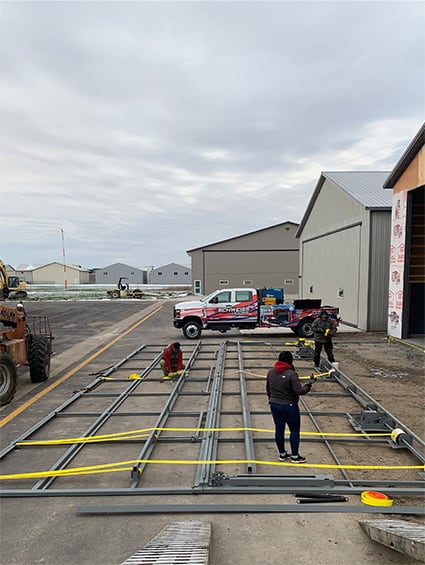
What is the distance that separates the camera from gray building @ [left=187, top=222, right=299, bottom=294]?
44781 mm

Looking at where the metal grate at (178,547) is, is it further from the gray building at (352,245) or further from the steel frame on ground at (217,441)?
the gray building at (352,245)

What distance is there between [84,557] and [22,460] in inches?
100

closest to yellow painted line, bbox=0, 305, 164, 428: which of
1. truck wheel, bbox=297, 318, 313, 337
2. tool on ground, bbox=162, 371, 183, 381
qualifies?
tool on ground, bbox=162, 371, 183, 381

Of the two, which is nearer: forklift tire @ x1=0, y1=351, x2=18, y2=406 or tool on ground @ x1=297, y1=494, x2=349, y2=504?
tool on ground @ x1=297, y1=494, x2=349, y2=504

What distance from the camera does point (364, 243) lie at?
17.6 meters

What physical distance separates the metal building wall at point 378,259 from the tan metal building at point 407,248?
1356mm

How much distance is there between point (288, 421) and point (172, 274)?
303 ft

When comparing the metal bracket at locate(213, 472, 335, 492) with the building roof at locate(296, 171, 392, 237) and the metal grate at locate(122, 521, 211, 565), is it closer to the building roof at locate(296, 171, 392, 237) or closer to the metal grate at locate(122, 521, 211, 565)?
the metal grate at locate(122, 521, 211, 565)

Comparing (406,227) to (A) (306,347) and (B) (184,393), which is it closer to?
(A) (306,347)

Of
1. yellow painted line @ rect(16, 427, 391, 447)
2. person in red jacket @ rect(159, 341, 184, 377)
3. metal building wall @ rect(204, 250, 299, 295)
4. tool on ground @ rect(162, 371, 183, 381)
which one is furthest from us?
metal building wall @ rect(204, 250, 299, 295)

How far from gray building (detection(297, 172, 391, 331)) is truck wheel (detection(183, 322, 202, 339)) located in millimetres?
7983

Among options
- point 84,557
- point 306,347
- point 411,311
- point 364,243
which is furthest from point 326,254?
point 84,557

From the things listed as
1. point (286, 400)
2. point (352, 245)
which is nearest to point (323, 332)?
point (286, 400)

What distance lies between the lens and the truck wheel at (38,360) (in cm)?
972
